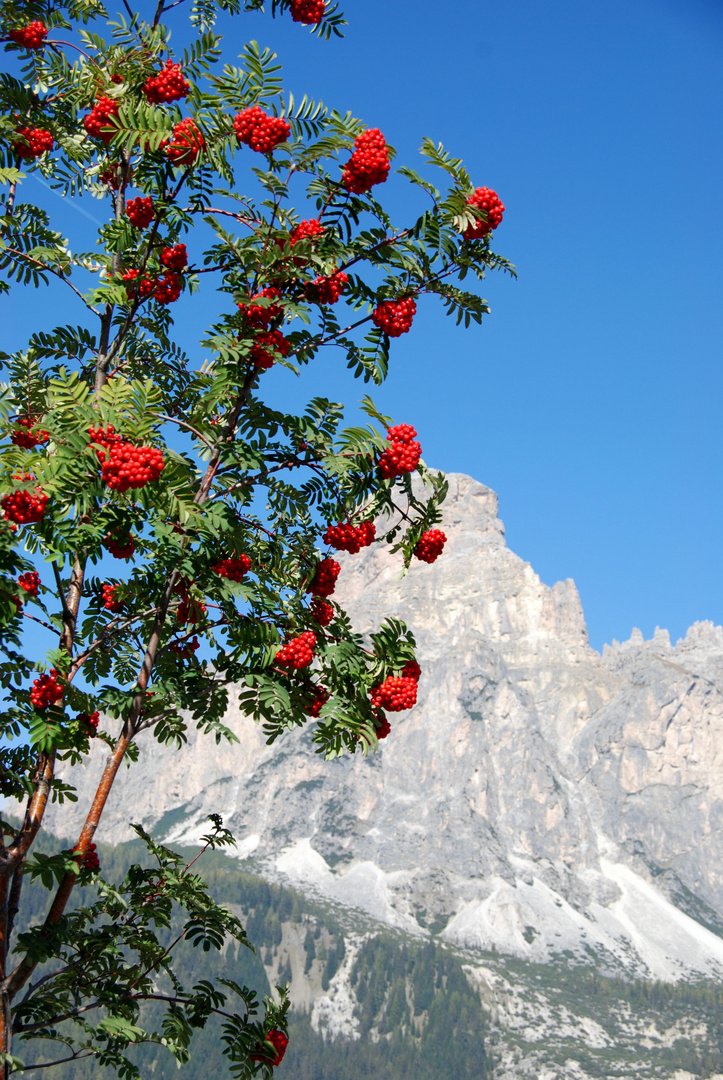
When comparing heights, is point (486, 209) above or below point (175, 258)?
above

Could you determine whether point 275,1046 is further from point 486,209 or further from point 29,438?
point 486,209

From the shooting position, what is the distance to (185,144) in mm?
8852

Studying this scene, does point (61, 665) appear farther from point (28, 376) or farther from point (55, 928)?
point (28, 376)

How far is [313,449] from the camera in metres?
8.86

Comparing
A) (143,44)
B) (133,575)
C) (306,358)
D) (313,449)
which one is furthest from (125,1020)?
(143,44)

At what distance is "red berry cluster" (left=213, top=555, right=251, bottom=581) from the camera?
8.53 meters

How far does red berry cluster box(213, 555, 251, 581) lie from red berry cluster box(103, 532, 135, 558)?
2.73 ft

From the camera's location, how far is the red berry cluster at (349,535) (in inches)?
347

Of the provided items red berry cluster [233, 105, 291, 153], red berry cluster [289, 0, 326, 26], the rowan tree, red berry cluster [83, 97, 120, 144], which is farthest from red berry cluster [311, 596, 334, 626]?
red berry cluster [289, 0, 326, 26]

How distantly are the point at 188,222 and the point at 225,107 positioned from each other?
1132 mm

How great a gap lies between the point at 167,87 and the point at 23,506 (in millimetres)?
4727

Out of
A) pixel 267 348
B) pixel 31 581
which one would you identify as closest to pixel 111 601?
pixel 31 581

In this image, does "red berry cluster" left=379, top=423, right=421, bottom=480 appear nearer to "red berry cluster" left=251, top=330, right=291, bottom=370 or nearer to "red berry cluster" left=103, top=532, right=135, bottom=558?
"red berry cluster" left=251, top=330, right=291, bottom=370

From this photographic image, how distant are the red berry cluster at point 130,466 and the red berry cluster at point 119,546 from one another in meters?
1.24
